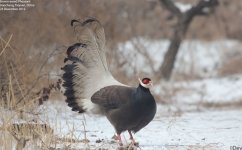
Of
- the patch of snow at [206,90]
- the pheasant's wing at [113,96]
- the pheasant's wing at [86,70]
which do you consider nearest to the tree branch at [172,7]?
the patch of snow at [206,90]

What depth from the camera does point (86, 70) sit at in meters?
7.30

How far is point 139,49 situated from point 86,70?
19.8 ft

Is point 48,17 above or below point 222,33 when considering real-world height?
below

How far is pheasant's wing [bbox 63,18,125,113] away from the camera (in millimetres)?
7250

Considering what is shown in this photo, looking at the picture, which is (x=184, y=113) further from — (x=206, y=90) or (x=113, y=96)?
(x=206, y=90)

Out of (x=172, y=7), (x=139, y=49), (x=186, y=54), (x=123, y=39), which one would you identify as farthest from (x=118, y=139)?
(x=186, y=54)

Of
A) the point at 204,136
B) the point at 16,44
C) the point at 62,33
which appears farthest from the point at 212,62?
the point at 204,136

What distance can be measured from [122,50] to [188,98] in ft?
9.23

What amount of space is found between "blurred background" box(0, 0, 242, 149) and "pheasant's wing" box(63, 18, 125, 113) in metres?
0.65

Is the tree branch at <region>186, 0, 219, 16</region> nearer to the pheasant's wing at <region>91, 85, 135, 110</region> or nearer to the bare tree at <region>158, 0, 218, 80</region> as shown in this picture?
the bare tree at <region>158, 0, 218, 80</region>

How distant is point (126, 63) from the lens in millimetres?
12039

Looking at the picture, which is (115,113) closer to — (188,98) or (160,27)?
(188,98)

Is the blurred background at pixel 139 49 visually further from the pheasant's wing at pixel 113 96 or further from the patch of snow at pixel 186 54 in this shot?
the pheasant's wing at pixel 113 96

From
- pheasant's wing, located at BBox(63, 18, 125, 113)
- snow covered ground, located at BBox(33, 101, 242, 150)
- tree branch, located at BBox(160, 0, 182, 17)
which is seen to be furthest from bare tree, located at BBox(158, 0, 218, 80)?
pheasant's wing, located at BBox(63, 18, 125, 113)
